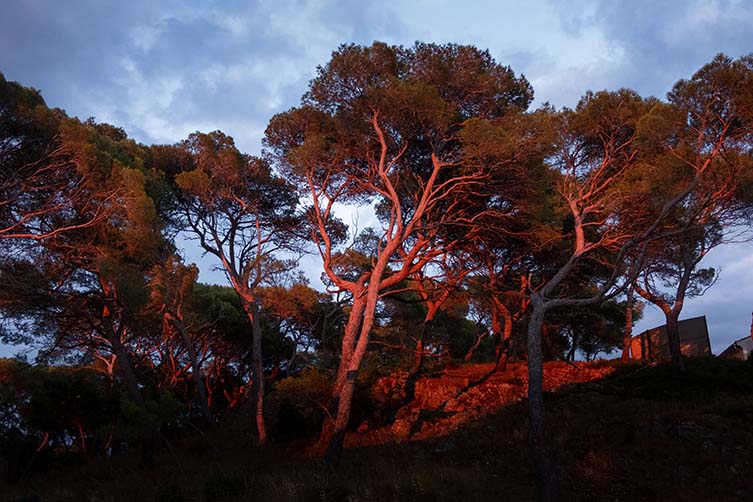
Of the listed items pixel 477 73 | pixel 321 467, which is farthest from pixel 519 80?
pixel 321 467

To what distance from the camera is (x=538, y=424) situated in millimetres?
9789

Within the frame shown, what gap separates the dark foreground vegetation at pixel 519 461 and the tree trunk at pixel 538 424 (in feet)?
2.58

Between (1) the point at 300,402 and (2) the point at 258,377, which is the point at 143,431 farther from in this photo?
(2) the point at 258,377

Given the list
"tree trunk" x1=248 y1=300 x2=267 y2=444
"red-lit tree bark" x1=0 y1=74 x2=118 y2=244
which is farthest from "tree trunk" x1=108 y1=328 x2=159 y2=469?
"red-lit tree bark" x1=0 y1=74 x2=118 y2=244

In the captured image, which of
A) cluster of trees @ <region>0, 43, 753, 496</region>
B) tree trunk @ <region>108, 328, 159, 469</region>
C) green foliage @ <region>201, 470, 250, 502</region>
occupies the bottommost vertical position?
green foliage @ <region>201, 470, 250, 502</region>

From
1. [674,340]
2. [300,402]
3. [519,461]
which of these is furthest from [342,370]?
[674,340]

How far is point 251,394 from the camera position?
1864 centimetres

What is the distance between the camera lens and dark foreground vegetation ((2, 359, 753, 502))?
9.49 m

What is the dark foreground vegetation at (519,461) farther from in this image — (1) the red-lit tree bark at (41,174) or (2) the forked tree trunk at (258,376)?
(1) the red-lit tree bark at (41,174)

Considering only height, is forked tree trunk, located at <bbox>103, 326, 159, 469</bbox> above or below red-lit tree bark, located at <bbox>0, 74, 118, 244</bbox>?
below

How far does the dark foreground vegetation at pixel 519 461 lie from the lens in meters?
9.49

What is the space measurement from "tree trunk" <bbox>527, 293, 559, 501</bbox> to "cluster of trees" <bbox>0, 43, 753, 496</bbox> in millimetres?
65

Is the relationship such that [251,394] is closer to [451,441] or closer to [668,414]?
[451,441]

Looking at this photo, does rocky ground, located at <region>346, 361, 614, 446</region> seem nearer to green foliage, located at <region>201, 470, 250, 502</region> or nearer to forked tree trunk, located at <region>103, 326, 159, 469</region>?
forked tree trunk, located at <region>103, 326, 159, 469</region>
